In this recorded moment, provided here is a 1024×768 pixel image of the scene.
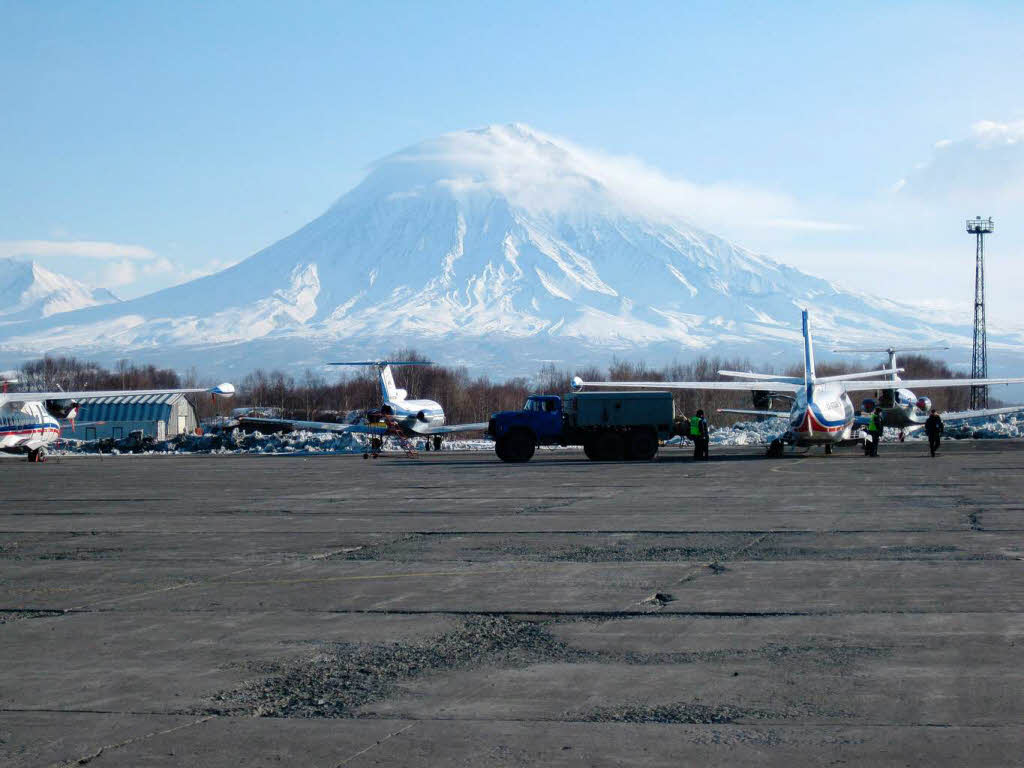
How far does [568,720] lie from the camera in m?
7.38

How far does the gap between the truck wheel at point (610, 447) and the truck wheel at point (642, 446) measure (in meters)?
0.42

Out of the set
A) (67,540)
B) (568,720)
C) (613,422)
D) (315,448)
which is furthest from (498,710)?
(315,448)

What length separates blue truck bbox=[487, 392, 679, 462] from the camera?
4222 cm

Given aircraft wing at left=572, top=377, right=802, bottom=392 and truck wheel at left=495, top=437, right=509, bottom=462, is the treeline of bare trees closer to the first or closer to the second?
aircraft wing at left=572, top=377, right=802, bottom=392

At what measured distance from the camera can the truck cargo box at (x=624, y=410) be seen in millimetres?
42125

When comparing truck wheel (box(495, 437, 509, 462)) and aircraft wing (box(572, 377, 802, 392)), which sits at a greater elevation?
aircraft wing (box(572, 377, 802, 392))

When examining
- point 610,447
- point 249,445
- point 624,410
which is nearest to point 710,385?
point 624,410

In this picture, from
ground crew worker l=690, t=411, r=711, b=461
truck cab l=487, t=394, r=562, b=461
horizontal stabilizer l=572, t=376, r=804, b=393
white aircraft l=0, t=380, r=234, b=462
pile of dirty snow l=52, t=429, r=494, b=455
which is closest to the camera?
horizontal stabilizer l=572, t=376, r=804, b=393

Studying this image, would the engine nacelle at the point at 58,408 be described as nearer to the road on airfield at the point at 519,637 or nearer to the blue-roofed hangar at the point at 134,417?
the road on airfield at the point at 519,637

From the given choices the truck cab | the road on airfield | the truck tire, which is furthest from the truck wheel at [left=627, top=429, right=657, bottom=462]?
the road on airfield

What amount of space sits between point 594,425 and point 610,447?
1408 mm

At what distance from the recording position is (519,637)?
10.1 m

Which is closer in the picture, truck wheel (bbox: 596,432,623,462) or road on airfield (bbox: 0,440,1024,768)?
road on airfield (bbox: 0,440,1024,768)

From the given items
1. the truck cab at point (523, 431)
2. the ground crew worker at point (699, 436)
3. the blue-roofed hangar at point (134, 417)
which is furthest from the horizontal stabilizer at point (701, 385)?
the blue-roofed hangar at point (134, 417)
